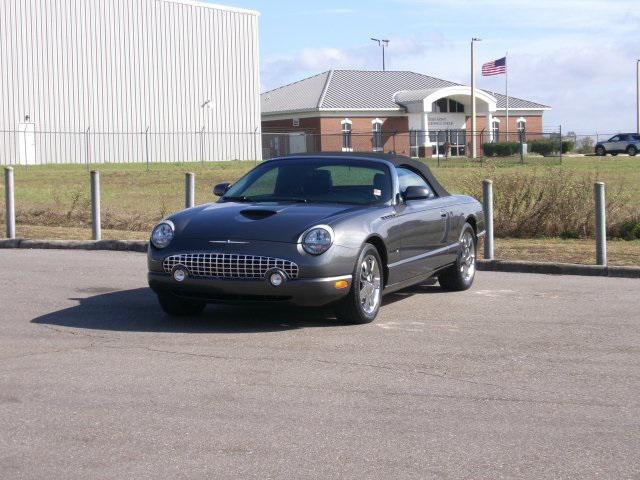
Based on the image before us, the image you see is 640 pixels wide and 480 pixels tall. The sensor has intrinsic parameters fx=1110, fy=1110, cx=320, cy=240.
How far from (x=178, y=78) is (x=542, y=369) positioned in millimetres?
51250

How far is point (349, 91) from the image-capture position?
72.5 m

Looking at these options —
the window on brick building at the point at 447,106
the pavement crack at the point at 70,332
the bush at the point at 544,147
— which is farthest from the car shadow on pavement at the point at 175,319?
the window on brick building at the point at 447,106

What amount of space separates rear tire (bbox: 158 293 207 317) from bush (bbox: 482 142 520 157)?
55.2 m

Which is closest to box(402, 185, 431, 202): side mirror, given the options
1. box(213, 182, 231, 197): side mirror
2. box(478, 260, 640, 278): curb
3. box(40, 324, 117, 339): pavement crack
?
box(213, 182, 231, 197): side mirror

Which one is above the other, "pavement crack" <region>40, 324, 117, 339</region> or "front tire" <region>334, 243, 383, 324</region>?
"front tire" <region>334, 243, 383, 324</region>

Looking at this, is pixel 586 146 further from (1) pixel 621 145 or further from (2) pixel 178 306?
(2) pixel 178 306

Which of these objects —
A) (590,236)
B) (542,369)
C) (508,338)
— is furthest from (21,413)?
(590,236)

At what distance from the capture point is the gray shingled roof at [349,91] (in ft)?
230

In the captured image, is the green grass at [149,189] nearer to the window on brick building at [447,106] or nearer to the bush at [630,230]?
the bush at [630,230]

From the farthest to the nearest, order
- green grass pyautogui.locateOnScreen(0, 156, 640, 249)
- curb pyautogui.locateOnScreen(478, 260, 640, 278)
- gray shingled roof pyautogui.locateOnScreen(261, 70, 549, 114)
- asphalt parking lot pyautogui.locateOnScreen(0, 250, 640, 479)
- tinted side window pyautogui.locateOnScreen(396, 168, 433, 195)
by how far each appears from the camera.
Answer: gray shingled roof pyautogui.locateOnScreen(261, 70, 549, 114)
green grass pyautogui.locateOnScreen(0, 156, 640, 249)
curb pyautogui.locateOnScreen(478, 260, 640, 278)
tinted side window pyautogui.locateOnScreen(396, 168, 433, 195)
asphalt parking lot pyautogui.locateOnScreen(0, 250, 640, 479)

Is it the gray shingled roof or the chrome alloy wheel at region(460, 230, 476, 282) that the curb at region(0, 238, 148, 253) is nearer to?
the chrome alloy wheel at region(460, 230, 476, 282)

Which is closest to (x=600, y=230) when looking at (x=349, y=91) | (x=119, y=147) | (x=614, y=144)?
(x=119, y=147)

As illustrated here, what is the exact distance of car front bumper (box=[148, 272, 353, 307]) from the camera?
28.9 feet

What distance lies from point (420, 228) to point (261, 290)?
2189 millimetres
